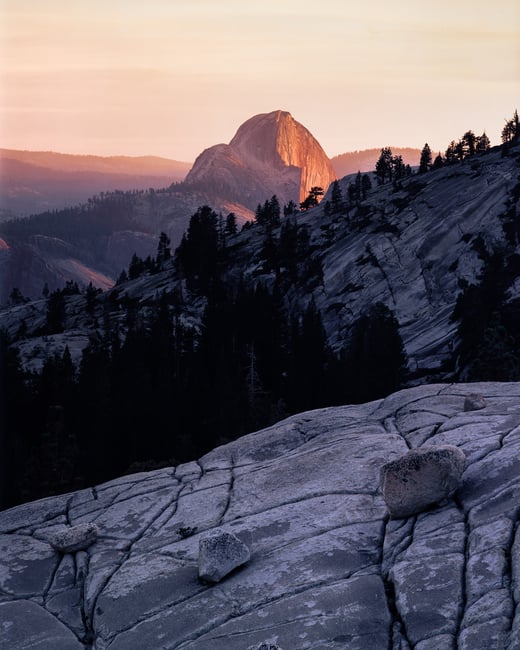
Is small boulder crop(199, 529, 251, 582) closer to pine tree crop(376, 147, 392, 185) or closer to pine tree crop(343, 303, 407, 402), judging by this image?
pine tree crop(343, 303, 407, 402)

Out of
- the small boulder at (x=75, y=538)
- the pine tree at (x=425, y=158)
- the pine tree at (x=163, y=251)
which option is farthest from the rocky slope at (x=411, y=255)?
the small boulder at (x=75, y=538)

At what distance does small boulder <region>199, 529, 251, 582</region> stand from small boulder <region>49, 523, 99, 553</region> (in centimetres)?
386

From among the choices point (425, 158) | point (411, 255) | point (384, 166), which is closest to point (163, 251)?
point (384, 166)

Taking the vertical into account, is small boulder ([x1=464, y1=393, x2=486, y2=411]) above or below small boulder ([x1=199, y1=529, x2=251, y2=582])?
above

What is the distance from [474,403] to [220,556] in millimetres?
9896

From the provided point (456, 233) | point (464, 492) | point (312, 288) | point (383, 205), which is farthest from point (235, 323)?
point (464, 492)

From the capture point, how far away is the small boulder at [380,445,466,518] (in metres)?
15.8

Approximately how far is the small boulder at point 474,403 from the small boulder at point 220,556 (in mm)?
9125

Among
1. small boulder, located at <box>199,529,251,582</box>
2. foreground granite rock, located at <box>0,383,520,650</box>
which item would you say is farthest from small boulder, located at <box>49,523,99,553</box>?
small boulder, located at <box>199,529,251,582</box>

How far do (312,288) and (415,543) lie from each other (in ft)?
305

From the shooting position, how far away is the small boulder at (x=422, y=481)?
15.8 m

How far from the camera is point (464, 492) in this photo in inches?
630

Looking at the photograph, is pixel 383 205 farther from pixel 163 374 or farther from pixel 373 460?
pixel 373 460

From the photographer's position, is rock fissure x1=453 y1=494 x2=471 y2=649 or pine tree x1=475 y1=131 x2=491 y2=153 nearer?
rock fissure x1=453 y1=494 x2=471 y2=649
